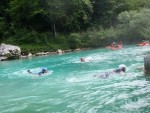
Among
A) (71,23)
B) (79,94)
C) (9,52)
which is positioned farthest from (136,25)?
(79,94)

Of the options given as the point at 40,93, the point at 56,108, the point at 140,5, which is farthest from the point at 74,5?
the point at 56,108

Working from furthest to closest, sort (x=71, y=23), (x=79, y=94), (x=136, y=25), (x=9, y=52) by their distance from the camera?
(x=71, y=23) → (x=136, y=25) → (x=9, y=52) → (x=79, y=94)

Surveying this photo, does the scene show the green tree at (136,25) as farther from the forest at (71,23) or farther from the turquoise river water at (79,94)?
the turquoise river water at (79,94)

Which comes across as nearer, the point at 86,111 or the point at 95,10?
the point at 86,111

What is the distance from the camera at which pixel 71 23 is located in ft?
128

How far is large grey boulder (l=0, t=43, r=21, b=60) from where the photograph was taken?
31828 mm

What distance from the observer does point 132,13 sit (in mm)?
36531

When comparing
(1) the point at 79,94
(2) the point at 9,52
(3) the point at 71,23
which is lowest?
(1) the point at 79,94

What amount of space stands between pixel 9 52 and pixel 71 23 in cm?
1014

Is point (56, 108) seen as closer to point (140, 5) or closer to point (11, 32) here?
point (11, 32)

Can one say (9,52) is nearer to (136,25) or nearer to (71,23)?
(71,23)

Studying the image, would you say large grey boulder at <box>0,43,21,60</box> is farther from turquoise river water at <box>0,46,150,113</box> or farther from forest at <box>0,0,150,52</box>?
turquoise river water at <box>0,46,150,113</box>

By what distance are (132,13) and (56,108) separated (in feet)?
95.0

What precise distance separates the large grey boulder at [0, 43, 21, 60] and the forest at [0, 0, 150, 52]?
1569 mm
